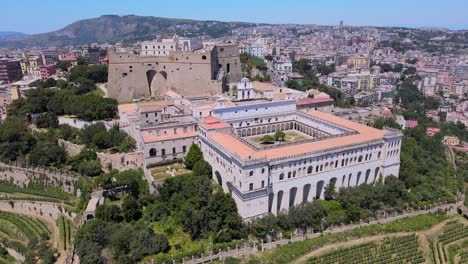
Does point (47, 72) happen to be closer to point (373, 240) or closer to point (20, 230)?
point (20, 230)

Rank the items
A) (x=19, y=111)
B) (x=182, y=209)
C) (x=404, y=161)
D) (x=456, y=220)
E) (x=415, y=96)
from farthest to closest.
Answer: (x=415, y=96), (x=19, y=111), (x=404, y=161), (x=456, y=220), (x=182, y=209)

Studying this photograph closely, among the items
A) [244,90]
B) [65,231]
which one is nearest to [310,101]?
[244,90]

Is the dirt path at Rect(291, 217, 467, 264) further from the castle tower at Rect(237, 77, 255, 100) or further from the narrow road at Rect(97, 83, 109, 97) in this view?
the narrow road at Rect(97, 83, 109, 97)

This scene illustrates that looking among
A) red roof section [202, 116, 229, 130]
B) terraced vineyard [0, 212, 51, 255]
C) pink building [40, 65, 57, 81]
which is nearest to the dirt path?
red roof section [202, 116, 229, 130]

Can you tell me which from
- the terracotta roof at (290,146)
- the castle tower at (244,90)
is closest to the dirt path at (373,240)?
the terracotta roof at (290,146)

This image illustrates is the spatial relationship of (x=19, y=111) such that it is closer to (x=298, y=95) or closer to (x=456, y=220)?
(x=298, y=95)

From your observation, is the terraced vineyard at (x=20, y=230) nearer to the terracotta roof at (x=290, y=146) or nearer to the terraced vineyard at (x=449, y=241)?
the terracotta roof at (x=290, y=146)

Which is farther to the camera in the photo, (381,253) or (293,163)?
(293,163)

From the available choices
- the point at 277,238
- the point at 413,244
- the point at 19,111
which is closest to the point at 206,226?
the point at 277,238
